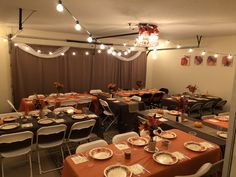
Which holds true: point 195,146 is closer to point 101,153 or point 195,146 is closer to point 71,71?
point 101,153

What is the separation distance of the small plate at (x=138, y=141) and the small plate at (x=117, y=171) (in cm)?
62

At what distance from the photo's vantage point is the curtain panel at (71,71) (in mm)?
6555

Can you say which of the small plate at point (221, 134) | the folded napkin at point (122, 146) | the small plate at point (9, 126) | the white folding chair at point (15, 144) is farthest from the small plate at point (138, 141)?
the small plate at point (9, 126)

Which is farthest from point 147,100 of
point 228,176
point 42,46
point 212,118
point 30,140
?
point 228,176

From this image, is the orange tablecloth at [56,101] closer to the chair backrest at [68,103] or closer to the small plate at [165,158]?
the chair backrest at [68,103]

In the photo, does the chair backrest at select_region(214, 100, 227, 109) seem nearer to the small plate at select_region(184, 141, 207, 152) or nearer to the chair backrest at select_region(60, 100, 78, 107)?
the small plate at select_region(184, 141, 207, 152)

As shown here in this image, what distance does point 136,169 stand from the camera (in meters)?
2.09

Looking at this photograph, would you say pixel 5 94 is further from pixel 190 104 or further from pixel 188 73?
pixel 188 73

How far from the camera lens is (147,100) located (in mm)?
7320

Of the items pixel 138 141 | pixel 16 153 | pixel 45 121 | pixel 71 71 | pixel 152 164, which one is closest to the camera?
pixel 152 164

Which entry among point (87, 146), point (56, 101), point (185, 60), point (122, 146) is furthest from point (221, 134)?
point (185, 60)

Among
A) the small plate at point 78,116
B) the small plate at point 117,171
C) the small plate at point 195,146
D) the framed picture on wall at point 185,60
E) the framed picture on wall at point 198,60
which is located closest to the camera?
the small plate at point 117,171

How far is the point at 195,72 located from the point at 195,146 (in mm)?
5785

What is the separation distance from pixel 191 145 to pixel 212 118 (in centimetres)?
176
